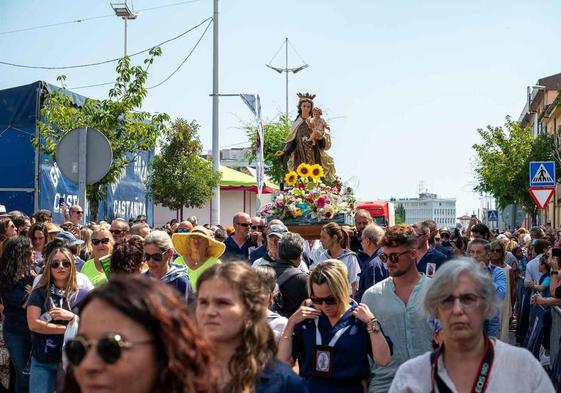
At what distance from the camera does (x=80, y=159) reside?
416 inches

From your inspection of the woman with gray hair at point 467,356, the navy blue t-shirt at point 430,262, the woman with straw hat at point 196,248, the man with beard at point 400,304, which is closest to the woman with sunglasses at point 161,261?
the woman with straw hat at point 196,248

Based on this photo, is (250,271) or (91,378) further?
(250,271)

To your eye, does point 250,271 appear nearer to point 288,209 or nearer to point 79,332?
point 79,332

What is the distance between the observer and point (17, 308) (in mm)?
8109

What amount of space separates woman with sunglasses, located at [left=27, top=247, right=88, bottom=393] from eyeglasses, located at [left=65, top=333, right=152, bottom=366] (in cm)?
475

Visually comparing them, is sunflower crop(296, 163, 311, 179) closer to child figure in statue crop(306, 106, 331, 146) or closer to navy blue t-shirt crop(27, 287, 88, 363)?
child figure in statue crop(306, 106, 331, 146)

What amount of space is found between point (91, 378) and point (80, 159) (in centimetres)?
842

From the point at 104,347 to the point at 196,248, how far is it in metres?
6.73

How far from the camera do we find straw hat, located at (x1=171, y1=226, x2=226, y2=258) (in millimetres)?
9034

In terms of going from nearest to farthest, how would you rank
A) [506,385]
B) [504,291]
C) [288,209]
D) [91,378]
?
[91,378], [506,385], [504,291], [288,209]

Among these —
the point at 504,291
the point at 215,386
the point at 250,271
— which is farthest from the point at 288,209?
the point at 215,386

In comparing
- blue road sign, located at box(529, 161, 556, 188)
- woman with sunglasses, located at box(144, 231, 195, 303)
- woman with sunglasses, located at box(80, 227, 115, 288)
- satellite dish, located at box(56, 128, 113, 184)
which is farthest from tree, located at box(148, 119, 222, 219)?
woman with sunglasses, located at box(144, 231, 195, 303)

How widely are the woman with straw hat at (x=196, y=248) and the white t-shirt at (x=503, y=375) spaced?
Result: 207 inches

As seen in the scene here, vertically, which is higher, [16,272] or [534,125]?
[534,125]
